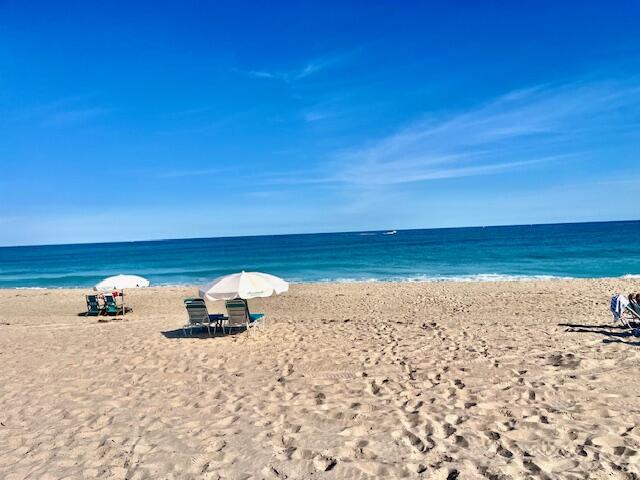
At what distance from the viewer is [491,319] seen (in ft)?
38.7

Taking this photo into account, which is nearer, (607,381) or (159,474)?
(159,474)

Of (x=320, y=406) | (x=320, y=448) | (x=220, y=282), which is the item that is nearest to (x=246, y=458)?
(x=320, y=448)

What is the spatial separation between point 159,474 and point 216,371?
10.6 ft

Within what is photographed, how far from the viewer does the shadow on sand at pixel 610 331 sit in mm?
8289

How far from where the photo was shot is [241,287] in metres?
9.73

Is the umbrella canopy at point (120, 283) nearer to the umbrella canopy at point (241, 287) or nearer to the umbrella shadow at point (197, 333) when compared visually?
the umbrella shadow at point (197, 333)

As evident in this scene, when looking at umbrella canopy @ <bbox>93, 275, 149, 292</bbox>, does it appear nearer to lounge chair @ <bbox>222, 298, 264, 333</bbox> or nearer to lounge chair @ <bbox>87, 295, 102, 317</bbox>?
lounge chair @ <bbox>87, 295, 102, 317</bbox>

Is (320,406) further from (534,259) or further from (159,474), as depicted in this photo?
(534,259)

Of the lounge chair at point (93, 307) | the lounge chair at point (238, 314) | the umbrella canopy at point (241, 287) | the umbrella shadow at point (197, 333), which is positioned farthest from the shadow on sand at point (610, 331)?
the lounge chair at point (93, 307)

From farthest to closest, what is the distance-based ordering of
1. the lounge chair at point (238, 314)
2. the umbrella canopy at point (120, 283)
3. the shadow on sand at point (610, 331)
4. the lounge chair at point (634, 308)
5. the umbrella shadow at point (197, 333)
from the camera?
1. the umbrella canopy at point (120, 283)
2. the lounge chair at point (238, 314)
3. the umbrella shadow at point (197, 333)
4. the lounge chair at point (634, 308)
5. the shadow on sand at point (610, 331)

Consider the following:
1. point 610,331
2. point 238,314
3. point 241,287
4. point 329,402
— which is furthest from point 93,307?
point 610,331

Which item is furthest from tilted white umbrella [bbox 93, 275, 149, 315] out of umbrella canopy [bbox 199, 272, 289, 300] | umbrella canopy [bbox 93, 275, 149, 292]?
umbrella canopy [bbox 199, 272, 289, 300]

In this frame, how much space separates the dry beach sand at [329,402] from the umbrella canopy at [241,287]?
3.35 feet

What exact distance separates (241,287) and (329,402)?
4514 millimetres
